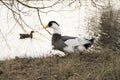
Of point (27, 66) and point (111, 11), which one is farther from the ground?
point (111, 11)

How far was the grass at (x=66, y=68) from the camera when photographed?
184 inches

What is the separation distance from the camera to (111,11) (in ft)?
38.3

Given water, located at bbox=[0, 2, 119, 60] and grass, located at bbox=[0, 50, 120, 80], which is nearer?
grass, located at bbox=[0, 50, 120, 80]

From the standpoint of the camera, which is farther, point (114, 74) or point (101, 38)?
point (101, 38)

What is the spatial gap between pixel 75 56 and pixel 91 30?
586cm

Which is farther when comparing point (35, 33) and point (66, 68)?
point (35, 33)

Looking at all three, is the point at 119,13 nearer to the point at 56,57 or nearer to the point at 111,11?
the point at 111,11

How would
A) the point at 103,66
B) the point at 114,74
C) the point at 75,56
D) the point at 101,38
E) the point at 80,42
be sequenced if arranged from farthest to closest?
the point at 101,38
the point at 80,42
the point at 75,56
the point at 103,66
the point at 114,74

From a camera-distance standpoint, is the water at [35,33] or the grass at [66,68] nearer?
the grass at [66,68]

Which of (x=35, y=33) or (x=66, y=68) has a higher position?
(x=35, y=33)

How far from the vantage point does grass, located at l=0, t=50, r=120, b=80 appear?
467cm

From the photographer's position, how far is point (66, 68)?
16.4ft

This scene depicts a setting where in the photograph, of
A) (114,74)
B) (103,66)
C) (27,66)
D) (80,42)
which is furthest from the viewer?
(80,42)

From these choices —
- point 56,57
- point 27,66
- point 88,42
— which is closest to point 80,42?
point 88,42
